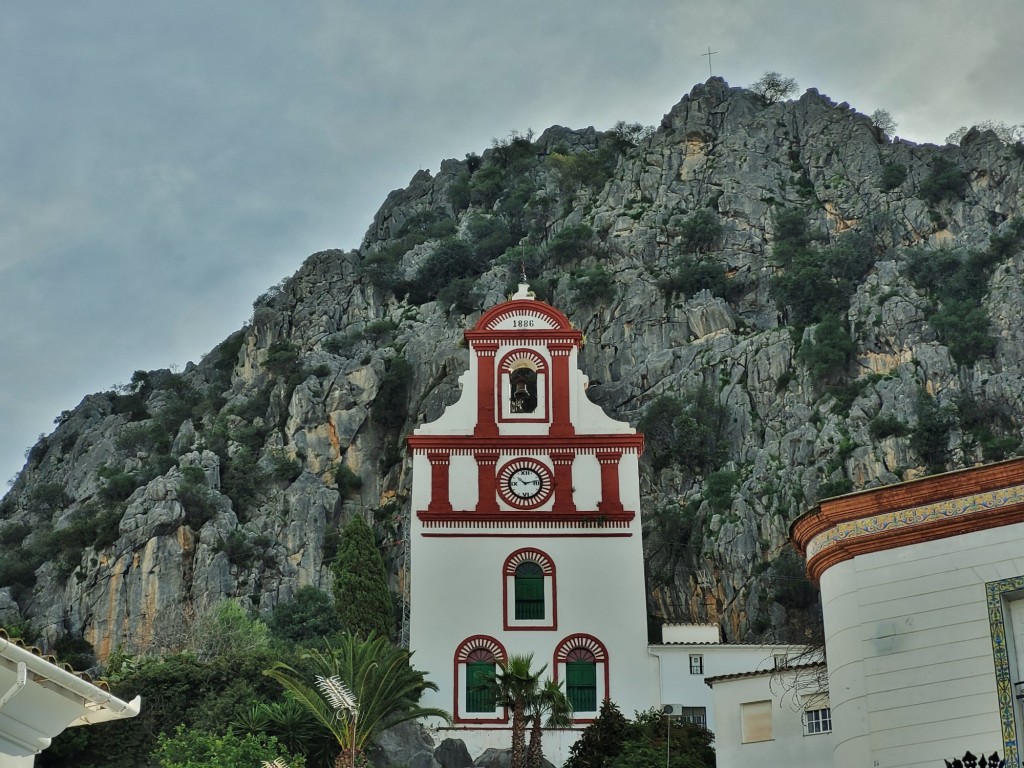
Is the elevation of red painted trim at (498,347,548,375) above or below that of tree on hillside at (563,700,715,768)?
above

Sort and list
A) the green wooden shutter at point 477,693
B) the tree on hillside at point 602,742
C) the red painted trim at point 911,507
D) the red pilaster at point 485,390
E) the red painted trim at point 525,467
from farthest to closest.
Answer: the red pilaster at point 485,390 → the red painted trim at point 525,467 → the green wooden shutter at point 477,693 → the tree on hillside at point 602,742 → the red painted trim at point 911,507

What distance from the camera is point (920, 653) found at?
23.0m

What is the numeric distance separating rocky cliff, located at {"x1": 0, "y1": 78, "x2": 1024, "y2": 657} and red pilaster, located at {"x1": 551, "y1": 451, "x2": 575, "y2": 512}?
560 inches

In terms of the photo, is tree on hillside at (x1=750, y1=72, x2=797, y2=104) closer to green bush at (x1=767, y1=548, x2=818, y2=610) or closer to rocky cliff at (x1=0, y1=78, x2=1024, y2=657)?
rocky cliff at (x1=0, y1=78, x2=1024, y2=657)

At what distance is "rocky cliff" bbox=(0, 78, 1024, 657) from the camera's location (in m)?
69.5

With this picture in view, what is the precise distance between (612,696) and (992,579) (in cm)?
2778

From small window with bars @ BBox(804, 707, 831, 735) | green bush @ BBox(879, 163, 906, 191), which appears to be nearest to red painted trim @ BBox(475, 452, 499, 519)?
small window with bars @ BBox(804, 707, 831, 735)

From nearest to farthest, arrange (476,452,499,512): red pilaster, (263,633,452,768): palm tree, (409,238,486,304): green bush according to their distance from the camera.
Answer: (263,633,452,768): palm tree → (476,452,499,512): red pilaster → (409,238,486,304): green bush

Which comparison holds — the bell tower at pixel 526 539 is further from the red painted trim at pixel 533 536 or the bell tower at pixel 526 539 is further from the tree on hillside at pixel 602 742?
the tree on hillside at pixel 602 742

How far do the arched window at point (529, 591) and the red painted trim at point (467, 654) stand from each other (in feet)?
4.11

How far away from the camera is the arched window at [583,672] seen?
49.3 meters

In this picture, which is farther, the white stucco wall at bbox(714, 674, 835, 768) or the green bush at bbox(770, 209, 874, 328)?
the green bush at bbox(770, 209, 874, 328)

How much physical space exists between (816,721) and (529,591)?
698 inches

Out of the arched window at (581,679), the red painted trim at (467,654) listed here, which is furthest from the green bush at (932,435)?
the red painted trim at (467,654)
